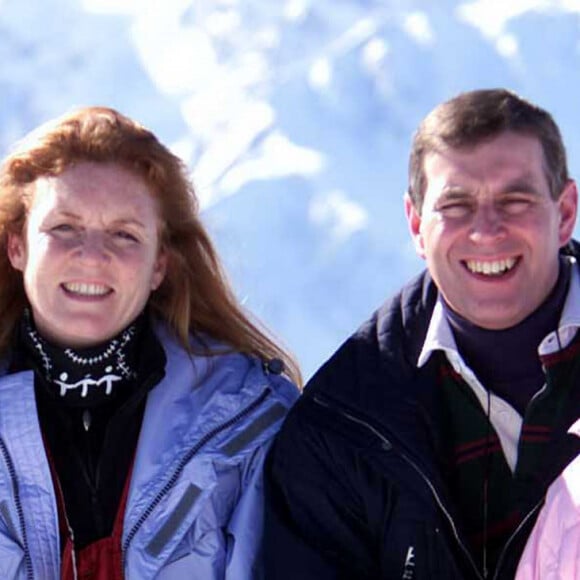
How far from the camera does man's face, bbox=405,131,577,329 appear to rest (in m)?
3.12

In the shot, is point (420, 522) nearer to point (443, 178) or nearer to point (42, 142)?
point (443, 178)

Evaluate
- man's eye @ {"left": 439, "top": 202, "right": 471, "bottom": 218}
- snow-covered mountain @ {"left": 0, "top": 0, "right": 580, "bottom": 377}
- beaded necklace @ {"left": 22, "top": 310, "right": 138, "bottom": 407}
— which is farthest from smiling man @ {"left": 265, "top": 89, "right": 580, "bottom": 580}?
snow-covered mountain @ {"left": 0, "top": 0, "right": 580, "bottom": 377}

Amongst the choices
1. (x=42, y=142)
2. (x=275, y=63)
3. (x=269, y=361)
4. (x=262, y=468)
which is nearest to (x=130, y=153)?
(x=42, y=142)

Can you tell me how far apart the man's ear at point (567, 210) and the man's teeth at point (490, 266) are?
0.57 feet

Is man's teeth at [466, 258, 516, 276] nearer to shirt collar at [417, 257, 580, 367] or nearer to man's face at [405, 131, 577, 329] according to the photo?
man's face at [405, 131, 577, 329]

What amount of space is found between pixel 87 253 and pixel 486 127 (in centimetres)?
96

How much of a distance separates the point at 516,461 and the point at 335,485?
15.7 inches

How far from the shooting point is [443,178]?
3186 mm

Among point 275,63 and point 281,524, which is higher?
point 275,63

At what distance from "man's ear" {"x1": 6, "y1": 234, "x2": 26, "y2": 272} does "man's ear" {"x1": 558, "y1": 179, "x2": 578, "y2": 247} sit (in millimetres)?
1294

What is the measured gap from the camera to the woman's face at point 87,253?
3.32 meters

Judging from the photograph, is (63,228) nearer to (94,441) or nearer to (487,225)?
(94,441)

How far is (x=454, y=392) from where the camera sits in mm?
3180

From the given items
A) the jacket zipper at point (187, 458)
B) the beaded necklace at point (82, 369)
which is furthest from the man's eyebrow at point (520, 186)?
the beaded necklace at point (82, 369)
